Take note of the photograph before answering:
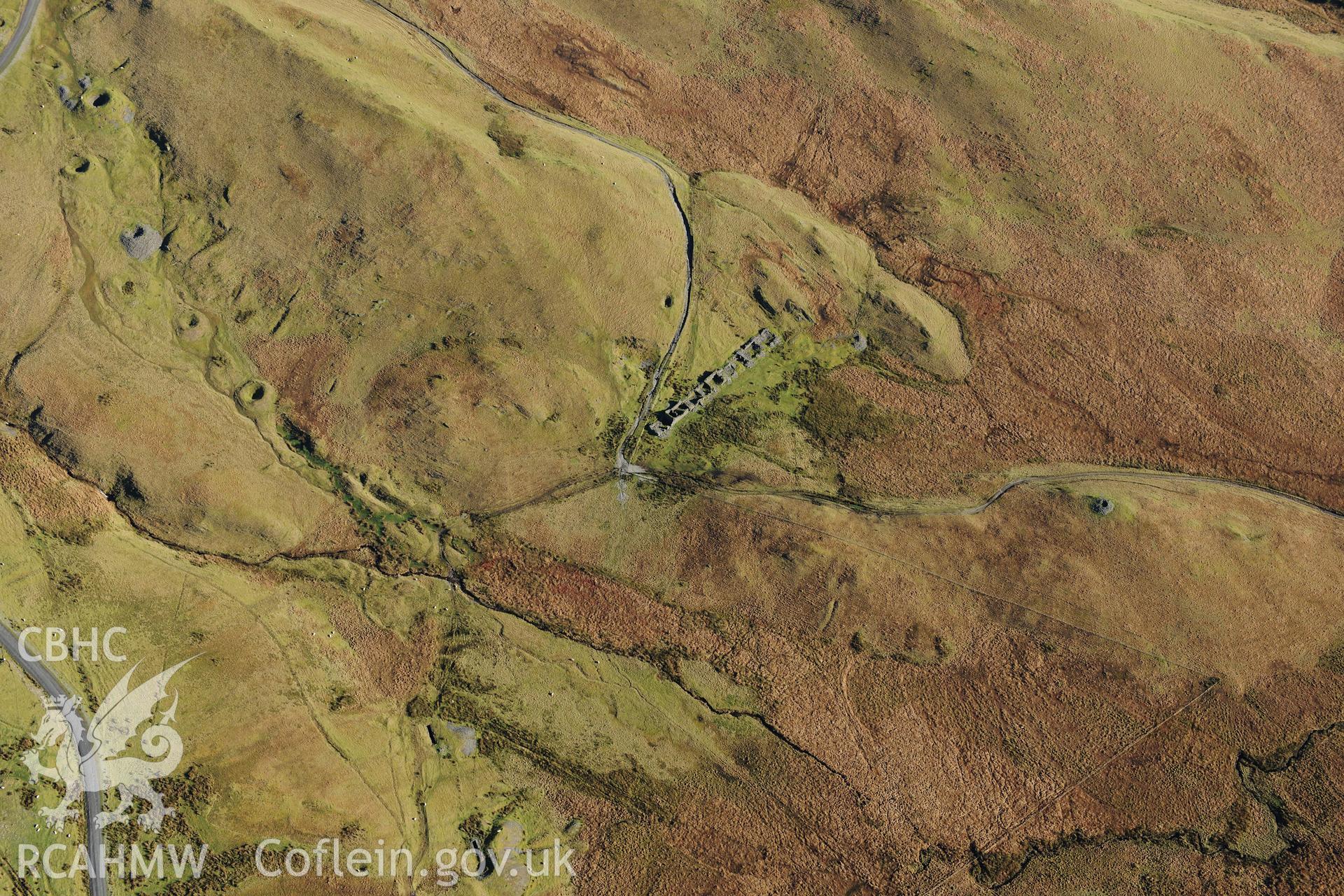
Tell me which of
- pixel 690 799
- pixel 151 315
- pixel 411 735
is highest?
pixel 151 315

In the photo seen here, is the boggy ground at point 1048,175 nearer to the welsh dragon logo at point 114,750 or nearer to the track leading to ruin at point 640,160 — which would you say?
the track leading to ruin at point 640,160

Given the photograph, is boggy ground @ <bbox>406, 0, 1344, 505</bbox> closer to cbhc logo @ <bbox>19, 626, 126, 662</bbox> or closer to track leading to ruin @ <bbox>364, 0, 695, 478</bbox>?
track leading to ruin @ <bbox>364, 0, 695, 478</bbox>

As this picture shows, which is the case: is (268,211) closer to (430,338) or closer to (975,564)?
(430,338)

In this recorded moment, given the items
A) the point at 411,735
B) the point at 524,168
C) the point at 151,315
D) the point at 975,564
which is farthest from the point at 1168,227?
the point at 151,315

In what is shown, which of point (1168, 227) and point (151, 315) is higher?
point (1168, 227)

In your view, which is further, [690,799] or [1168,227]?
[1168,227]

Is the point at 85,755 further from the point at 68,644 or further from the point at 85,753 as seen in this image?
the point at 68,644
